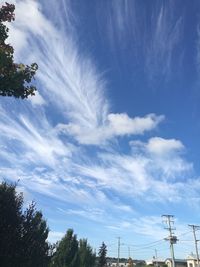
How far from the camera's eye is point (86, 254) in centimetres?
6644

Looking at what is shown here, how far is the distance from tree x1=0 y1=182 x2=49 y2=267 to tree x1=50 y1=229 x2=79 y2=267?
26.6 m

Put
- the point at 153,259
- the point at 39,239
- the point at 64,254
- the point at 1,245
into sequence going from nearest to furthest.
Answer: the point at 1,245 < the point at 39,239 < the point at 64,254 < the point at 153,259

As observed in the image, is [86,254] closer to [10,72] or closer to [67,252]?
[67,252]

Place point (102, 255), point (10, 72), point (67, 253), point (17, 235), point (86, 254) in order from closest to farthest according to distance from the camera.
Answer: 1. point (10, 72)
2. point (17, 235)
3. point (67, 253)
4. point (86, 254)
5. point (102, 255)

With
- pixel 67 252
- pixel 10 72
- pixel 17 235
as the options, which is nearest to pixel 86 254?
pixel 67 252

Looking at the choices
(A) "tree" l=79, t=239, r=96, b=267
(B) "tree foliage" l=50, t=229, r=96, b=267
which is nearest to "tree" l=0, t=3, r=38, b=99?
(B) "tree foliage" l=50, t=229, r=96, b=267

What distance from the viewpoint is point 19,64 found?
1173cm

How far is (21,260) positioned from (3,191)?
421 cm

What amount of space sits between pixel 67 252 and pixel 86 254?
1758cm

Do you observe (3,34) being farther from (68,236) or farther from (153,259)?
(153,259)

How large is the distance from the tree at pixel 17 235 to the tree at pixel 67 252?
1049 inches

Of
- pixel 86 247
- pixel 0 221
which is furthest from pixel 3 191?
pixel 86 247

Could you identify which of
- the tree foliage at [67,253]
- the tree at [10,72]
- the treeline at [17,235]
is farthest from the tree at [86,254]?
the tree at [10,72]

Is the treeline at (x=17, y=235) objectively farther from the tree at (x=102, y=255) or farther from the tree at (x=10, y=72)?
the tree at (x=102, y=255)
